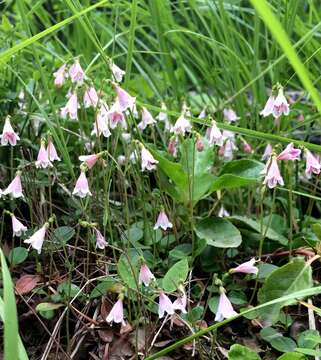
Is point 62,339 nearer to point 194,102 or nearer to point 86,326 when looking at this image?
point 86,326

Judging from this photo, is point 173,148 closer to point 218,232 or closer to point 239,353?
point 218,232

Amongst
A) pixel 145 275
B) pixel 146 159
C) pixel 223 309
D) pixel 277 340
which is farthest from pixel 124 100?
pixel 277 340

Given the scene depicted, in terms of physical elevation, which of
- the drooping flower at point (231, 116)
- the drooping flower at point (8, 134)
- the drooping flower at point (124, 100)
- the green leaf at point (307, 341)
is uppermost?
the drooping flower at point (8, 134)

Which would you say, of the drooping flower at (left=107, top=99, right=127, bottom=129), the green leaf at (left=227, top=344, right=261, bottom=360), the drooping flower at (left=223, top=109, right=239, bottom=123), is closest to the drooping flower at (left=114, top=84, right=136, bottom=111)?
the drooping flower at (left=107, top=99, right=127, bottom=129)

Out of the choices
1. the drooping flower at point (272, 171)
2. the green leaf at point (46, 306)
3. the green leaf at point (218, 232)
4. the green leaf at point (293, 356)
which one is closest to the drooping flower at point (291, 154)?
the drooping flower at point (272, 171)

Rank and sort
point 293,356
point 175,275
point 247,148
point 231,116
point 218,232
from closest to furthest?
point 293,356
point 175,275
point 218,232
point 247,148
point 231,116

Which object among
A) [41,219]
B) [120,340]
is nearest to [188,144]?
[41,219]

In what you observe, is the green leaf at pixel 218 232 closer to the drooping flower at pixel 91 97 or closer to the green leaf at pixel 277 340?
the green leaf at pixel 277 340
